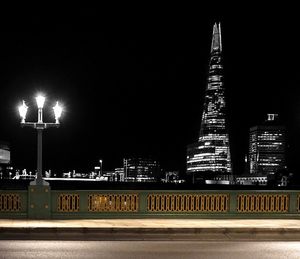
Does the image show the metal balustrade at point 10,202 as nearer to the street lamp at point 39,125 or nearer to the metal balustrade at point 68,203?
the street lamp at point 39,125

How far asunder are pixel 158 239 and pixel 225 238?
1.70m

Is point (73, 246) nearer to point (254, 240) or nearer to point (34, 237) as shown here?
point (34, 237)

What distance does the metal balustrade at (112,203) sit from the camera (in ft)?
61.2

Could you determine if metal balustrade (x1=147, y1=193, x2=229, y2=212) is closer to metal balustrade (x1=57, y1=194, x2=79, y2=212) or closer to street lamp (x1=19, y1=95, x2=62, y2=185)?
metal balustrade (x1=57, y1=194, x2=79, y2=212)

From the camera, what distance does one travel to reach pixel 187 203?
1908 cm

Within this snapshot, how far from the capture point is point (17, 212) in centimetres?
1836

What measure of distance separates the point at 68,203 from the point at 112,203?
1.33m

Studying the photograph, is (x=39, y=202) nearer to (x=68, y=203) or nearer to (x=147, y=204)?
(x=68, y=203)

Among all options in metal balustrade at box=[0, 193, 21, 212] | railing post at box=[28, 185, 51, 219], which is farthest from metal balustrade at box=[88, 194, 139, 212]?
metal balustrade at box=[0, 193, 21, 212]

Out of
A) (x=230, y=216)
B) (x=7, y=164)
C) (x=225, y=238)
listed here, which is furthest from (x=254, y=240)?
(x=7, y=164)

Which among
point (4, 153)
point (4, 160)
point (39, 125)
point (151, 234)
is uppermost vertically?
point (39, 125)

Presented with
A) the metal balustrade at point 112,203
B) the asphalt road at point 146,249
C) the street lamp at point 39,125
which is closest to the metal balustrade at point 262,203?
the metal balustrade at point 112,203

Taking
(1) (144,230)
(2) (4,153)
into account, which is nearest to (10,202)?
(1) (144,230)

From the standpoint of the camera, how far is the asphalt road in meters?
11.4
